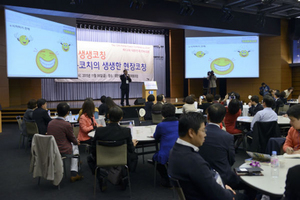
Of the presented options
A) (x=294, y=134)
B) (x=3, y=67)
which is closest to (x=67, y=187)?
(x=294, y=134)

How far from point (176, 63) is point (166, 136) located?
12.9 metres

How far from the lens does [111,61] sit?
13781 millimetres

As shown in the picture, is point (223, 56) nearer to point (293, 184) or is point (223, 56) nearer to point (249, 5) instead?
point (249, 5)

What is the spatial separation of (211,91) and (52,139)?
9.98 meters

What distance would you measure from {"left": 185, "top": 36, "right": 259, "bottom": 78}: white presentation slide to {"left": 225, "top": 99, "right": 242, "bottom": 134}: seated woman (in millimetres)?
7454

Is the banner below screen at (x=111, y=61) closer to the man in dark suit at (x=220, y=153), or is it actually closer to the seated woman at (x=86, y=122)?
the seated woman at (x=86, y=122)

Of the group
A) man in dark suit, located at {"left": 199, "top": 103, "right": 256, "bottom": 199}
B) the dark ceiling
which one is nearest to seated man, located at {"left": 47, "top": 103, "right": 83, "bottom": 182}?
man in dark suit, located at {"left": 199, "top": 103, "right": 256, "bottom": 199}

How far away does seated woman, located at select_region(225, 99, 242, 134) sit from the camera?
16.4ft

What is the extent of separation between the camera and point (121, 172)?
132 inches

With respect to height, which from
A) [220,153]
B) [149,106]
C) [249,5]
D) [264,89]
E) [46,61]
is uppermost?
[249,5]

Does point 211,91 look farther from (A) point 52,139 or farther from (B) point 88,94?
(A) point 52,139

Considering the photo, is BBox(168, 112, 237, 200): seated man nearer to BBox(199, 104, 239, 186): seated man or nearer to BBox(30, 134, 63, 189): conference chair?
BBox(199, 104, 239, 186): seated man

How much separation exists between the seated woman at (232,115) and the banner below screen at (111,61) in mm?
9364

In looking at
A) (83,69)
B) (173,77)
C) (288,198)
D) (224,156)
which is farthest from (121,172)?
(173,77)
